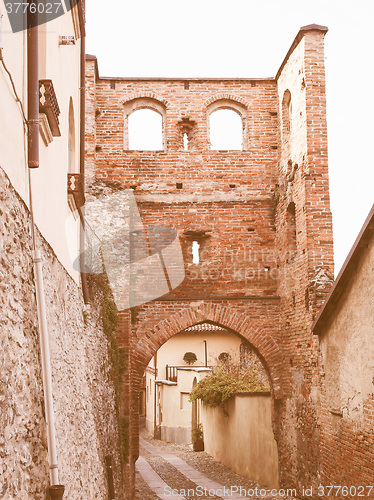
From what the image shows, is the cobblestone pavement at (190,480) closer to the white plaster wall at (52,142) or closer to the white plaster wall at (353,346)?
the white plaster wall at (353,346)

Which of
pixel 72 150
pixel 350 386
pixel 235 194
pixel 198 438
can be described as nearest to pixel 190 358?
pixel 198 438

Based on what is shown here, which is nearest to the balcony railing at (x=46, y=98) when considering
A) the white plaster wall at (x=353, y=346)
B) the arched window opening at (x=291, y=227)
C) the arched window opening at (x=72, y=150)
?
the arched window opening at (x=72, y=150)

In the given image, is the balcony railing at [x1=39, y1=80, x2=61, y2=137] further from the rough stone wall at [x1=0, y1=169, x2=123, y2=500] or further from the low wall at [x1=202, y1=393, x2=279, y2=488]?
Answer: the low wall at [x1=202, y1=393, x2=279, y2=488]

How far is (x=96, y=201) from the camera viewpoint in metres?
12.0

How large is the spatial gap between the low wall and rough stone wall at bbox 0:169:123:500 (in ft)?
19.2

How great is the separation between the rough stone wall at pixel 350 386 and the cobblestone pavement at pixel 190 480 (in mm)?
2514

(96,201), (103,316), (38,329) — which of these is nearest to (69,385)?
(38,329)

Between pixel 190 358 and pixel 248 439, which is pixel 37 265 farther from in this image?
pixel 190 358

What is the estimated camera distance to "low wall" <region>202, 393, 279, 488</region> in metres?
12.5

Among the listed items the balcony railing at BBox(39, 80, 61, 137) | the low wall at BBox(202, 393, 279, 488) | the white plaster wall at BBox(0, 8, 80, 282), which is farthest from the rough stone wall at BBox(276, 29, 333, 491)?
the balcony railing at BBox(39, 80, 61, 137)

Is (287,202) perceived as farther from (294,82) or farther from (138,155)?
(138,155)

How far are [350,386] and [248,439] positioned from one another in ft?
20.4

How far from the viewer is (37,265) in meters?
4.11

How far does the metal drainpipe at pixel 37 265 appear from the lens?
155 inches
